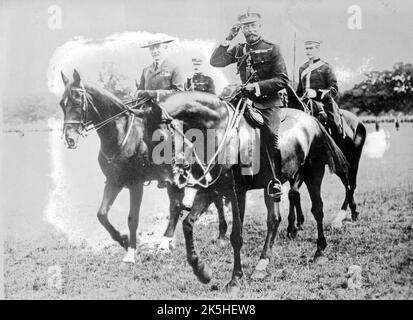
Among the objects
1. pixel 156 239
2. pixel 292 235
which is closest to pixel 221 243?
pixel 156 239

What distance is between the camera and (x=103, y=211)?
5723mm

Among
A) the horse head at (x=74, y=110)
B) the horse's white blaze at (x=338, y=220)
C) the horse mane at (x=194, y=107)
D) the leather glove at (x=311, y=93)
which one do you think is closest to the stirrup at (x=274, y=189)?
the horse's white blaze at (x=338, y=220)

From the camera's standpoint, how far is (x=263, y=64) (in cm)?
586

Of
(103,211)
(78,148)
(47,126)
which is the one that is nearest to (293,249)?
(103,211)

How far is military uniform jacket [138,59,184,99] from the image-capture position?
6.26 meters

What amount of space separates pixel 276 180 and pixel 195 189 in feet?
3.08

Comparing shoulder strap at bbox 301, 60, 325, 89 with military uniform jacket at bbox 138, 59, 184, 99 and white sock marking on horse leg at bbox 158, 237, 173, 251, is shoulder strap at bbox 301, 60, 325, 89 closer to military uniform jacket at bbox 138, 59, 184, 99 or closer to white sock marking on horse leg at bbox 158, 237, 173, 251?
military uniform jacket at bbox 138, 59, 184, 99

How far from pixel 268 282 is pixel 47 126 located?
3212mm

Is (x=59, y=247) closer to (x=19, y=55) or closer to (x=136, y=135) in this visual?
(x=136, y=135)

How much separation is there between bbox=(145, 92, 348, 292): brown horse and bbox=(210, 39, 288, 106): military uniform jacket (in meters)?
0.43

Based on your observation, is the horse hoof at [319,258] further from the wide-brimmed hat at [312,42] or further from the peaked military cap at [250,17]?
the peaked military cap at [250,17]

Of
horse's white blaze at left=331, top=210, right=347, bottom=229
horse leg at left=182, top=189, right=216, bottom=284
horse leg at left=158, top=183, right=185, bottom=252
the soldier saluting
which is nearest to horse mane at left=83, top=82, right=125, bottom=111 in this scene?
horse leg at left=158, top=183, right=185, bottom=252

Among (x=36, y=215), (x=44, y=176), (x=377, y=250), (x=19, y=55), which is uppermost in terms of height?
(x=19, y=55)

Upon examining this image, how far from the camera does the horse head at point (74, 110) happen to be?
18.3 feet
